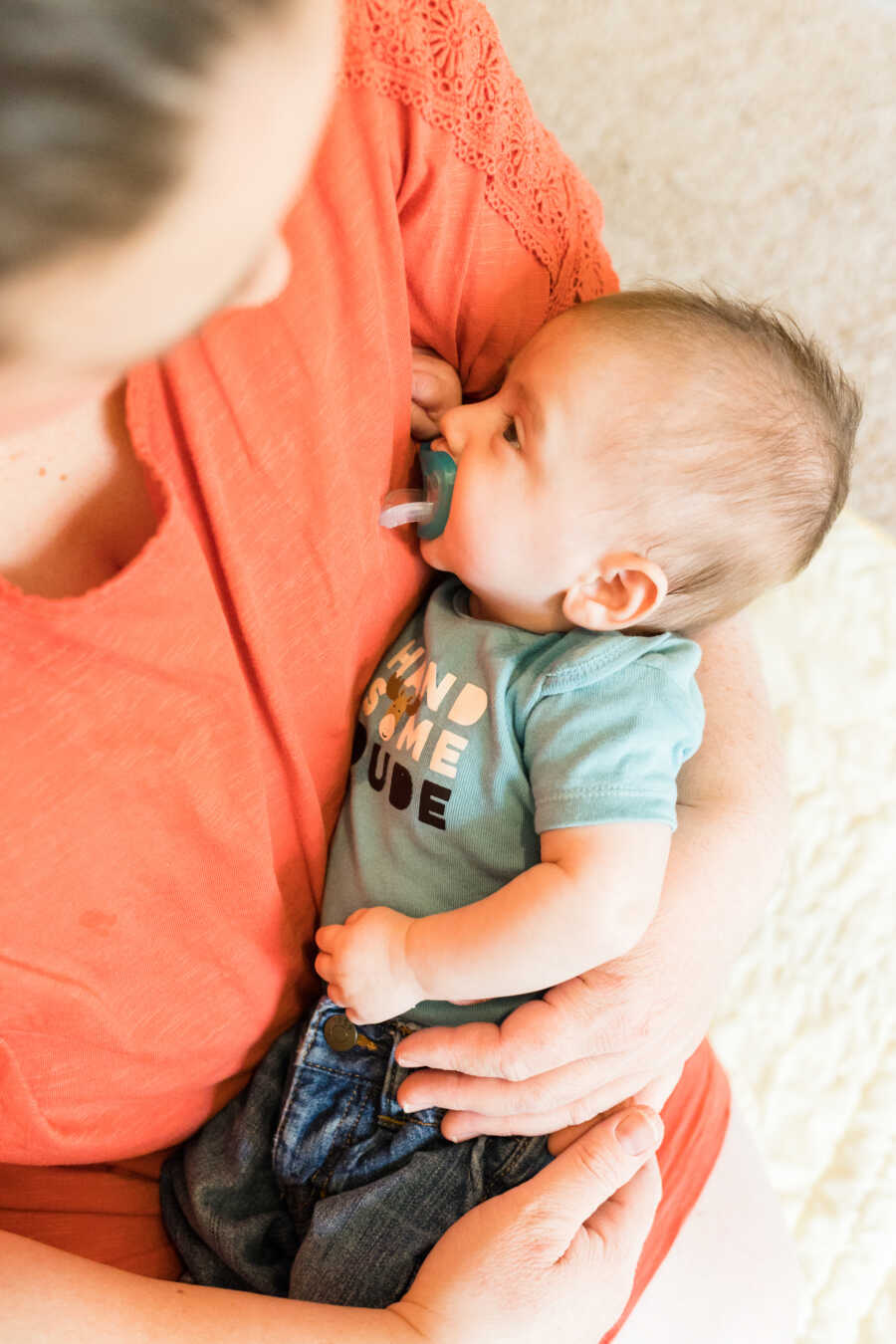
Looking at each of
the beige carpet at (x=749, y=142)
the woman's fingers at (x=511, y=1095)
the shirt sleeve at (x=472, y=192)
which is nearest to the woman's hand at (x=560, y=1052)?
the woman's fingers at (x=511, y=1095)

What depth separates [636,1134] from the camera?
31.0 inches

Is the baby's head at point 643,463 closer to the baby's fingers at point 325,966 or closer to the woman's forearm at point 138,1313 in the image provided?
the baby's fingers at point 325,966

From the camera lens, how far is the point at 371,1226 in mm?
764

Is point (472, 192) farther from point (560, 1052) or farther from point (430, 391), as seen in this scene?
point (560, 1052)

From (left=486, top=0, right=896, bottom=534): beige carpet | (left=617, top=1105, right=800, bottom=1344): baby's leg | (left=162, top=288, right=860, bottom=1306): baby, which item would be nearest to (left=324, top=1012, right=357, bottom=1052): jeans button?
(left=162, top=288, right=860, bottom=1306): baby

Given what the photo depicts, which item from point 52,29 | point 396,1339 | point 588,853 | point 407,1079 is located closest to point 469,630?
point 588,853

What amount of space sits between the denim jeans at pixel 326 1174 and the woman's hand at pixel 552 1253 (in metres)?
0.03

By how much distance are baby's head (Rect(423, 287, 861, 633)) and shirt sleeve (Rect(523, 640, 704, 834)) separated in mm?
56

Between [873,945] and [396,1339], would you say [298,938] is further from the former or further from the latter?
[873,945]

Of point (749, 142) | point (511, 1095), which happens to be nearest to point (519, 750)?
Result: point (511, 1095)

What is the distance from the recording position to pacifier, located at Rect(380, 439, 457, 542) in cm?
78

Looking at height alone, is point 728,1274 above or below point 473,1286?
below

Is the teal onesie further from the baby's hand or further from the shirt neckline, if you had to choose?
the shirt neckline

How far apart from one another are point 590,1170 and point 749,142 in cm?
163
